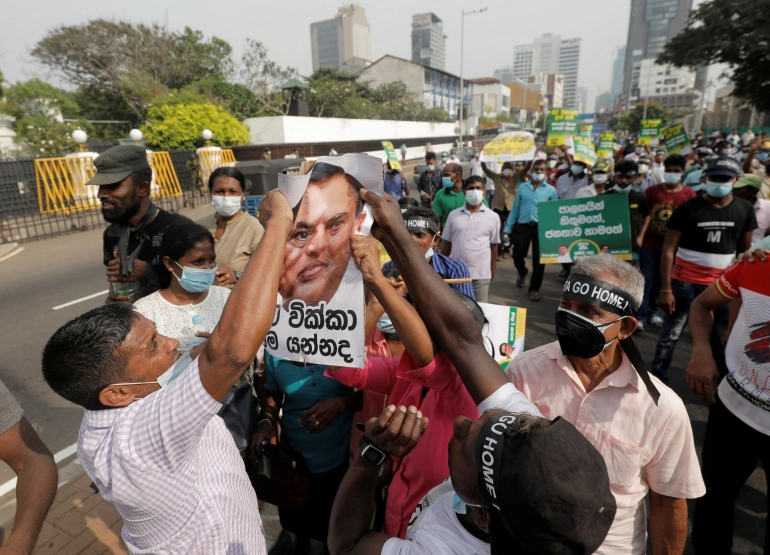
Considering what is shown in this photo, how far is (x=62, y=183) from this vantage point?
13.3 metres

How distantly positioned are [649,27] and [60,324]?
22270 centimetres

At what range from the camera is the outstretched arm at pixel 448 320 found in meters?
1.47

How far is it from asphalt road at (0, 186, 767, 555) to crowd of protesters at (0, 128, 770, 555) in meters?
1.12

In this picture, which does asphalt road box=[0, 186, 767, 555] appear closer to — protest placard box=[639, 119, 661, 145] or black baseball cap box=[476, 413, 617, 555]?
black baseball cap box=[476, 413, 617, 555]

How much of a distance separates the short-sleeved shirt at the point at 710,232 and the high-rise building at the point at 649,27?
195 metres

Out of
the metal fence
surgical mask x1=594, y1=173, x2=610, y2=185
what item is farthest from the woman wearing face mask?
the metal fence

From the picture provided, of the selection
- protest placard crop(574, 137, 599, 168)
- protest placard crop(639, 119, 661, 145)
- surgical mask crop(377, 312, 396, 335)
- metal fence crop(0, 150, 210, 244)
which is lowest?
metal fence crop(0, 150, 210, 244)

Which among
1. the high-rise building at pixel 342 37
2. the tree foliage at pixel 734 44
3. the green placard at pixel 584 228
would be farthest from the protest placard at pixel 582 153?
the high-rise building at pixel 342 37

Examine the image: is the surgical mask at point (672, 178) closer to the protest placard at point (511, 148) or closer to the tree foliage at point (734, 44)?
the protest placard at point (511, 148)

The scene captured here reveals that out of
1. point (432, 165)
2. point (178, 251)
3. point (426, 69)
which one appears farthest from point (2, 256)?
point (426, 69)

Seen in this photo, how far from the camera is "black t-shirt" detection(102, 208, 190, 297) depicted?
2.89m

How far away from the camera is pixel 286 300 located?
1.69 m

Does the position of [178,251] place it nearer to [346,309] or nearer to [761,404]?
[346,309]

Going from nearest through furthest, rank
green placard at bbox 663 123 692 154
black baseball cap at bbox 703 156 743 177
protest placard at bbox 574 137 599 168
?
black baseball cap at bbox 703 156 743 177, protest placard at bbox 574 137 599 168, green placard at bbox 663 123 692 154
